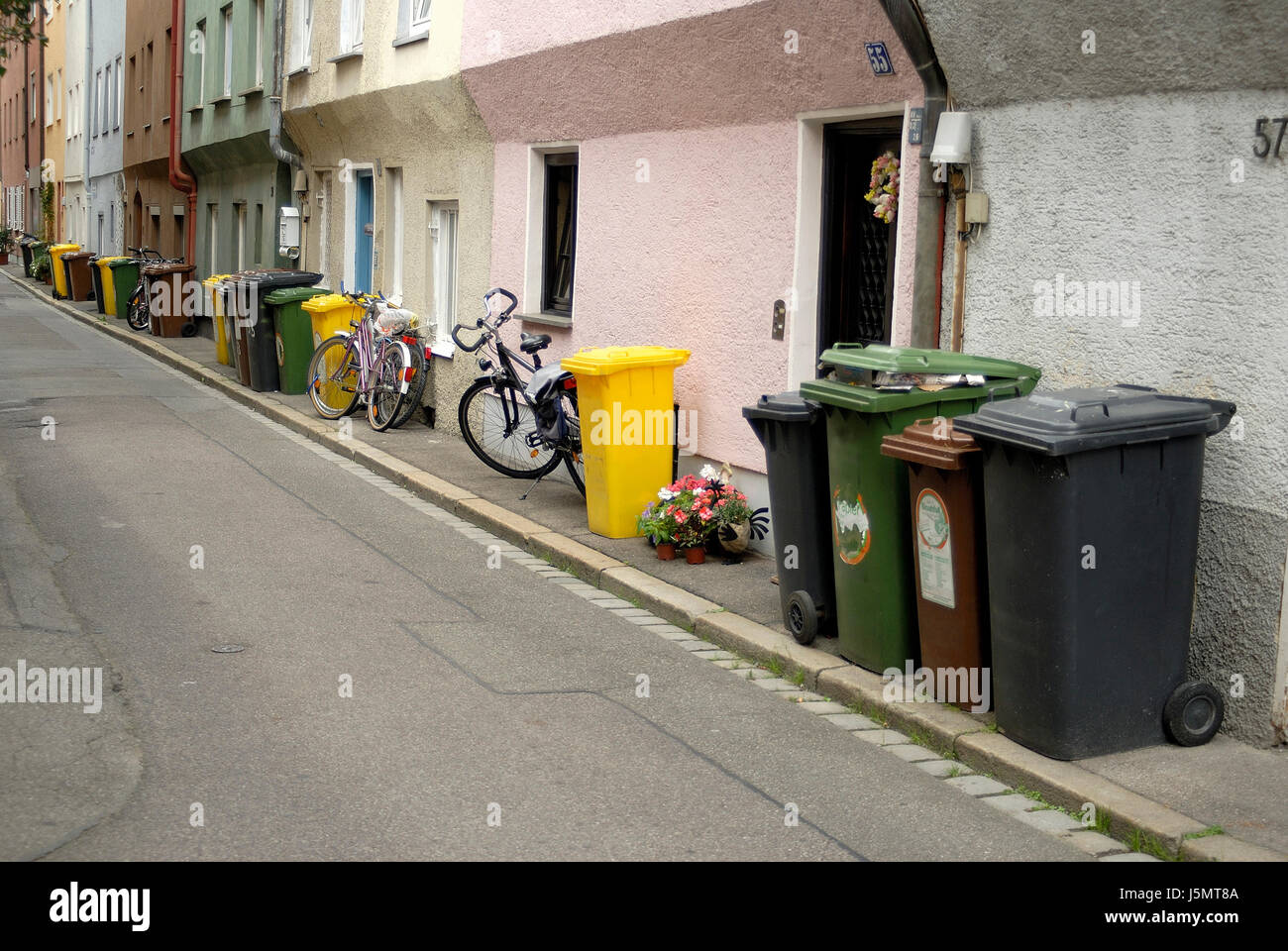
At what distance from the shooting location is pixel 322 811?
4.77m

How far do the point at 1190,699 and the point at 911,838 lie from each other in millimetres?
1396

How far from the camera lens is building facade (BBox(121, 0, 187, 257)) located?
99.6ft

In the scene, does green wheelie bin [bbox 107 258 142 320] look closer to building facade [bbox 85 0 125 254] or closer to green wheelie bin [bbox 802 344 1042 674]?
building facade [bbox 85 0 125 254]

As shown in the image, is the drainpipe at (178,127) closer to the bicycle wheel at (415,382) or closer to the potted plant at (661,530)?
the bicycle wheel at (415,382)

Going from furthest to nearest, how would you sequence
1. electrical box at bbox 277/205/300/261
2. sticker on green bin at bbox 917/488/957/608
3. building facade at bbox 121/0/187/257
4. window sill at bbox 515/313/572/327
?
building facade at bbox 121/0/187/257 → electrical box at bbox 277/205/300/261 → window sill at bbox 515/313/572/327 → sticker on green bin at bbox 917/488/957/608

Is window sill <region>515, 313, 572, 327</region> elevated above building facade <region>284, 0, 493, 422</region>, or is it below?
below

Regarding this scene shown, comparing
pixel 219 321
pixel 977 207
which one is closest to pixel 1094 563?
pixel 977 207

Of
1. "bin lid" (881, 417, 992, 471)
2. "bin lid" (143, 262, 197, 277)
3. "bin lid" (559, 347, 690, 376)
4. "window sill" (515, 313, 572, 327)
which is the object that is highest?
"bin lid" (143, 262, 197, 277)

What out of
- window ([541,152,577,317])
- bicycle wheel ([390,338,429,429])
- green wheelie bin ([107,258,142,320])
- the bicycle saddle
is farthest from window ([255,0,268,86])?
the bicycle saddle

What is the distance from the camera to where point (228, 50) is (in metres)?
24.3

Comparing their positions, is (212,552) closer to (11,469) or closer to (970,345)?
(11,469)

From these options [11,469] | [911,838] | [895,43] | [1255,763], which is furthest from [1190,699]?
[11,469]

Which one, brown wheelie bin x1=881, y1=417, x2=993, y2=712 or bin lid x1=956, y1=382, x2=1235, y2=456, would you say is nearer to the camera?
bin lid x1=956, y1=382, x2=1235, y2=456

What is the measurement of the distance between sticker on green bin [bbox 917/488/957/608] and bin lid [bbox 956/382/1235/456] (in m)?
0.44
